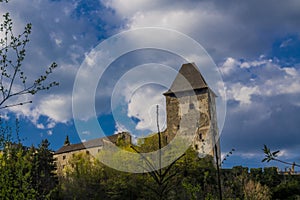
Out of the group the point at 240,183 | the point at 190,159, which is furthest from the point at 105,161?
the point at 240,183

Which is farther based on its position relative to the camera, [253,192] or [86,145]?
[86,145]

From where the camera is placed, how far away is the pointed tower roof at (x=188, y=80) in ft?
150

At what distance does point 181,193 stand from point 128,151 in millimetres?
7870

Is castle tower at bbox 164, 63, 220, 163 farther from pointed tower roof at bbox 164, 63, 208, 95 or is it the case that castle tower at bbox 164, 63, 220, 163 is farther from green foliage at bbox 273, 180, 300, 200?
green foliage at bbox 273, 180, 300, 200

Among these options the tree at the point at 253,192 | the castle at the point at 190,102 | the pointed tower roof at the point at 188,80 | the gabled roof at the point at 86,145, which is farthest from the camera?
the gabled roof at the point at 86,145

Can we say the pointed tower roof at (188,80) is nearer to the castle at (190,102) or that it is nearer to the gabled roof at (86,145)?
the castle at (190,102)

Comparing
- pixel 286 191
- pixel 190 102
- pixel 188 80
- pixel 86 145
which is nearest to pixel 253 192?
pixel 286 191

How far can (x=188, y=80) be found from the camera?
47.2 metres

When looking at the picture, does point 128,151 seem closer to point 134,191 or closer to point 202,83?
point 134,191

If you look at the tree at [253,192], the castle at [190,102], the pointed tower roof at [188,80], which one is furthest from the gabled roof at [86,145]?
the tree at [253,192]

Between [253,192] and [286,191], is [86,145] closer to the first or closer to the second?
[286,191]

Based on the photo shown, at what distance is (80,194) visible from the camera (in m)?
25.8

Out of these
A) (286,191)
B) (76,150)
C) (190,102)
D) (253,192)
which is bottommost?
(253,192)

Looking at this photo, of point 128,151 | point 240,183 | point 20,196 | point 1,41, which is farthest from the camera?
point 128,151
